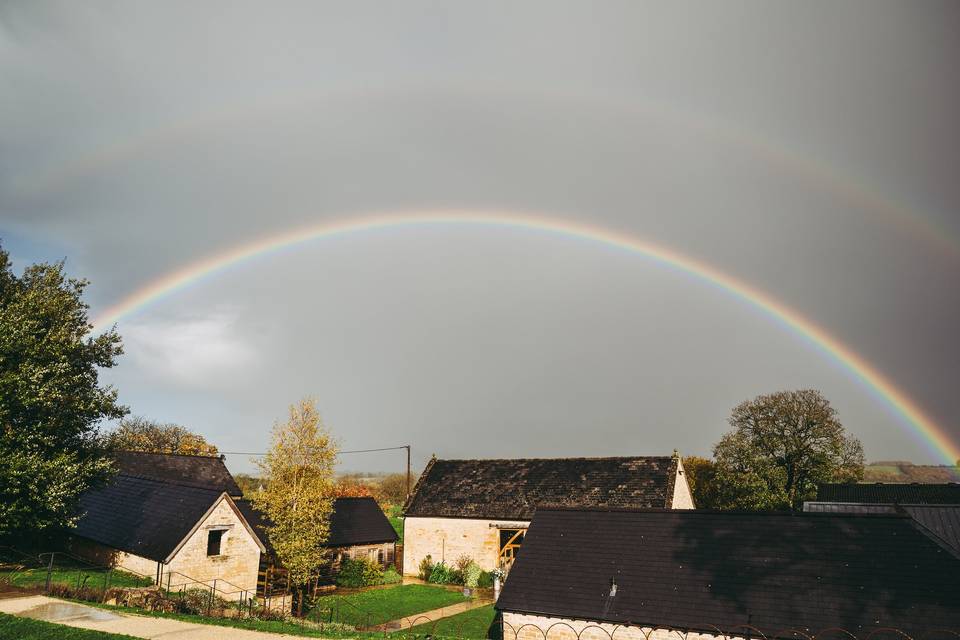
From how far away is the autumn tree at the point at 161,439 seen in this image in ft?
264

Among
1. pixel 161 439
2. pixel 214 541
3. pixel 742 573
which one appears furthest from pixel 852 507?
pixel 161 439

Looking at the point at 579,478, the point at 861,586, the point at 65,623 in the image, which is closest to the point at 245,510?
the point at 65,623

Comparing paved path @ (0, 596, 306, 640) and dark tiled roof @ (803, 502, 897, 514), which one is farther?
dark tiled roof @ (803, 502, 897, 514)

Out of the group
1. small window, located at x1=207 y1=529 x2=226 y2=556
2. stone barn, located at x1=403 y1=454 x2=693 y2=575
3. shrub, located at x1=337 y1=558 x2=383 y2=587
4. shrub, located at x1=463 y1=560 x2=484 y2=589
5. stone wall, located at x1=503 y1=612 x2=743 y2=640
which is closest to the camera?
stone wall, located at x1=503 y1=612 x2=743 y2=640

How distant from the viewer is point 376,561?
133 feet

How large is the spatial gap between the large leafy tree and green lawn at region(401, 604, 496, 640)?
15.9 meters

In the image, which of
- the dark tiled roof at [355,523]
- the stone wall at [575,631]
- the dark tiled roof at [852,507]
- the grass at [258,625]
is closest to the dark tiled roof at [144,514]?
the dark tiled roof at [355,523]

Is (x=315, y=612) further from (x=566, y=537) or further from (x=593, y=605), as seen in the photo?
(x=593, y=605)

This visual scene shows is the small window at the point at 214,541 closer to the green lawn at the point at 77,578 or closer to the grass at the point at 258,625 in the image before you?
the green lawn at the point at 77,578

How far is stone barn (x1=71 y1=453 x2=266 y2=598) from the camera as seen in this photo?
27.1m

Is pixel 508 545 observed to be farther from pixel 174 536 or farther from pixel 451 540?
pixel 174 536

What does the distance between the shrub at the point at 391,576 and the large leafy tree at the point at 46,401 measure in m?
18.8

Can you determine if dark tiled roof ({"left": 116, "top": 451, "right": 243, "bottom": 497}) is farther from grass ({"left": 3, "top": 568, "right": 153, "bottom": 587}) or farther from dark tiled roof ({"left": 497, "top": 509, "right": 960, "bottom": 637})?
dark tiled roof ({"left": 497, "top": 509, "right": 960, "bottom": 637})

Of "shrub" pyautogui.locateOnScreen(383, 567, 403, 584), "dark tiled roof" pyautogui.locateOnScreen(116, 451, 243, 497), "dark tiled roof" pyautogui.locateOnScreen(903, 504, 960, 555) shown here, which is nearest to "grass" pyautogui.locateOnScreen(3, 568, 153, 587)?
"shrub" pyautogui.locateOnScreen(383, 567, 403, 584)
